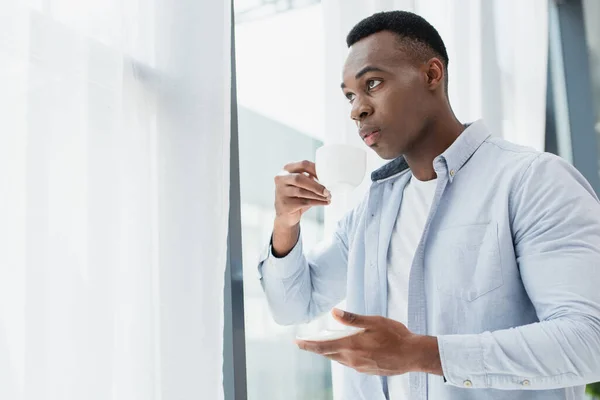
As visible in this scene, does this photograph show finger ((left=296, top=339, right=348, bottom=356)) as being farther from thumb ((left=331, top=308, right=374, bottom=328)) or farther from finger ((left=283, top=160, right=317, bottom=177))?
finger ((left=283, top=160, right=317, bottom=177))

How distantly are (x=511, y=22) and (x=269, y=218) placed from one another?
4.48 ft

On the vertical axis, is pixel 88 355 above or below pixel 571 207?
below

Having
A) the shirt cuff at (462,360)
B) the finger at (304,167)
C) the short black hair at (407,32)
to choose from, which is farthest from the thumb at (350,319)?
the short black hair at (407,32)

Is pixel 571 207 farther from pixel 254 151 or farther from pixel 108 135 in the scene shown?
pixel 254 151

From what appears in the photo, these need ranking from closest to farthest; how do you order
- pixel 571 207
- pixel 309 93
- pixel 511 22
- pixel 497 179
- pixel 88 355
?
1. pixel 88 355
2. pixel 571 207
3. pixel 497 179
4. pixel 309 93
5. pixel 511 22

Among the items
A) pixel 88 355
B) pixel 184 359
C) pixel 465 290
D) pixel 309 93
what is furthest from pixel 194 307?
pixel 309 93

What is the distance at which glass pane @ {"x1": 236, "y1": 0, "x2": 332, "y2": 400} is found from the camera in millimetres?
1549

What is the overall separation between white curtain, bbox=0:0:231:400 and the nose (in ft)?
0.89

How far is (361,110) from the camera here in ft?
3.97

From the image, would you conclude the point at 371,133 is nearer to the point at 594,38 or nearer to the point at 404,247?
the point at 404,247

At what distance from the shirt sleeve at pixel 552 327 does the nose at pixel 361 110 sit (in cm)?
39

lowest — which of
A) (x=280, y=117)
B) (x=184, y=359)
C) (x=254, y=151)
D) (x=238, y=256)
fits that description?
(x=184, y=359)

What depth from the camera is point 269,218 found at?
1623 mm

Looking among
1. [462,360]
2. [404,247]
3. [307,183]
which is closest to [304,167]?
[307,183]
